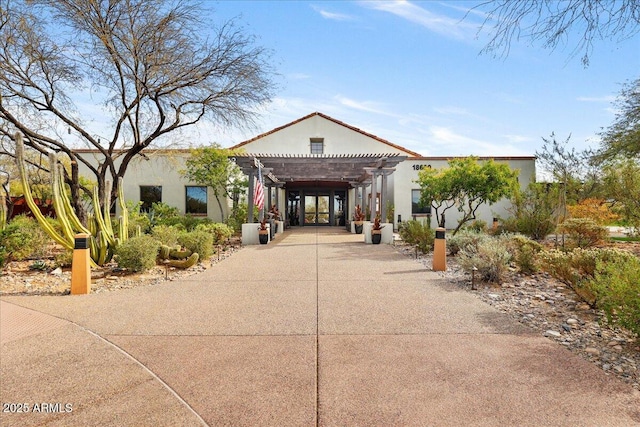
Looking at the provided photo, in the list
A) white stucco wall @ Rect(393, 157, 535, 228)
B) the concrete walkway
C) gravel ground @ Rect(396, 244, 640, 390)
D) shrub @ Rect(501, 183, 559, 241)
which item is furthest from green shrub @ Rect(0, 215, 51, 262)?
white stucco wall @ Rect(393, 157, 535, 228)

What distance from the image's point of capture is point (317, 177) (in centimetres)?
2041

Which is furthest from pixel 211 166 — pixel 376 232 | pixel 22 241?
pixel 22 241

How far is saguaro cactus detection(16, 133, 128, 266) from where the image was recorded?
24.2 feet

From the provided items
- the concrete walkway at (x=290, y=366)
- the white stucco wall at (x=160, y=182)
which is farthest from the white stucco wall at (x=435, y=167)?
the concrete walkway at (x=290, y=366)

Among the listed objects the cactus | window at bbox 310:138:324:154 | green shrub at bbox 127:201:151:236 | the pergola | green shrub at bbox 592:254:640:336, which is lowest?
the cactus

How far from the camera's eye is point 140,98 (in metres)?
12.1

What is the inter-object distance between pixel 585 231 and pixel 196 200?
18.2m

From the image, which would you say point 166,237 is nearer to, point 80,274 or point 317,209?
point 80,274

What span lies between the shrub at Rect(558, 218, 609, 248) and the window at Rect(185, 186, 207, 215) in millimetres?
17318

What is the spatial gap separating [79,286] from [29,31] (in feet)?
26.7

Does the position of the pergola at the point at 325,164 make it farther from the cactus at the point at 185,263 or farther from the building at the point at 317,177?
the cactus at the point at 185,263

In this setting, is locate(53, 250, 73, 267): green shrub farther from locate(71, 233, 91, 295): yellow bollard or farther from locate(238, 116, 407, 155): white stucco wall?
locate(238, 116, 407, 155): white stucco wall

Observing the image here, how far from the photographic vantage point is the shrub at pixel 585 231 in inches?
426

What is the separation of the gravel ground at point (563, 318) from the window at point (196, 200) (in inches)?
650
